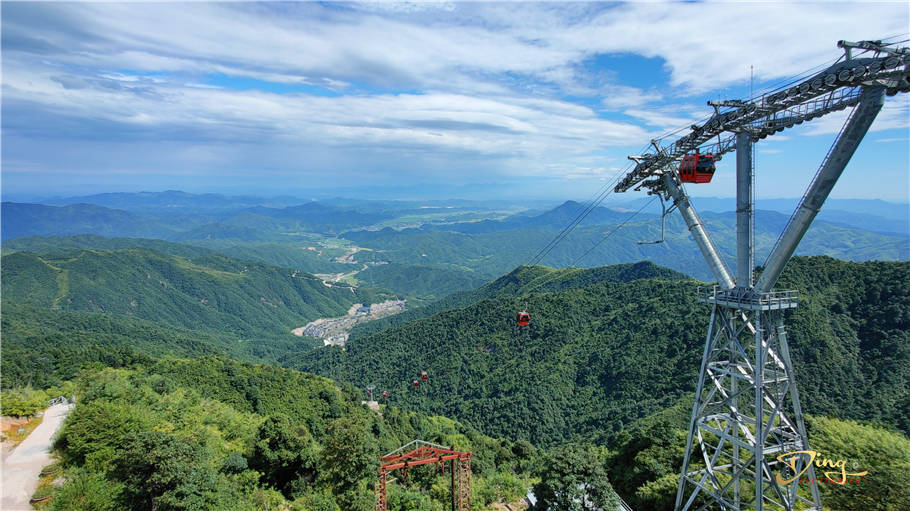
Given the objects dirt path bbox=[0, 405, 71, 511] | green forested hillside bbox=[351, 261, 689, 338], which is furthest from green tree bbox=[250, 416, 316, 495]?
green forested hillside bbox=[351, 261, 689, 338]

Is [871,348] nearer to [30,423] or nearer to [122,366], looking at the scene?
[30,423]

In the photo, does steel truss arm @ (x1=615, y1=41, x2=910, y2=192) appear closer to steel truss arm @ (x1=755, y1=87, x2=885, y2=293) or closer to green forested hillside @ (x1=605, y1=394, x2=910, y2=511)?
steel truss arm @ (x1=755, y1=87, x2=885, y2=293)

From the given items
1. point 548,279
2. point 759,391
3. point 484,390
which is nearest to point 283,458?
point 759,391

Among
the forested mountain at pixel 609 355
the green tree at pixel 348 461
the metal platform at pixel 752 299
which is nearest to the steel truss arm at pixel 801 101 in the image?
the metal platform at pixel 752 299

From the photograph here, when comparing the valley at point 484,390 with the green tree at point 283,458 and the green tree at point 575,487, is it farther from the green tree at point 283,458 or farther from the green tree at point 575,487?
the green tree at point 575,487

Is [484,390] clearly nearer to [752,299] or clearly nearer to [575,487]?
[575,487]
